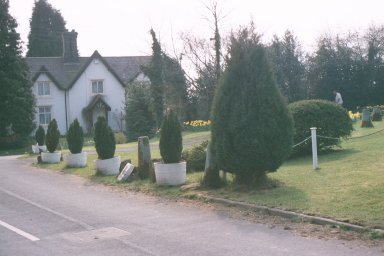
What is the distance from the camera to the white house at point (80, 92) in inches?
2055

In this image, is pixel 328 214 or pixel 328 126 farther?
pixel 328 126

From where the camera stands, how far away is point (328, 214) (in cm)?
870

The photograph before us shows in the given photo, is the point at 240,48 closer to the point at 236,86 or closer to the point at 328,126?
the point at 236,86

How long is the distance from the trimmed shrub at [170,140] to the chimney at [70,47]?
4350 centimetres

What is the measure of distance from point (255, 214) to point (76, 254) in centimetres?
368

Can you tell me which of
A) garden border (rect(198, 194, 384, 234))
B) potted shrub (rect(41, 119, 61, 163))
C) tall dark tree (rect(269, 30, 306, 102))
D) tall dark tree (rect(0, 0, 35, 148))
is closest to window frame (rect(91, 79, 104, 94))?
tall dark tree (rect(0, 0, 35, 148))

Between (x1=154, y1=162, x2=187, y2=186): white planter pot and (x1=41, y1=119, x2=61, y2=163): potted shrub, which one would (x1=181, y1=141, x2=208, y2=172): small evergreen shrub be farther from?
(x1=41, y1=119, x2=61, y2=163): potted shrub

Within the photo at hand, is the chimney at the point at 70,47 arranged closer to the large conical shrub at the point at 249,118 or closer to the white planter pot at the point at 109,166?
the white planter pot at the point at 109,166

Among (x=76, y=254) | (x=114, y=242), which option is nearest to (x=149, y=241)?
(x=114, y=242)

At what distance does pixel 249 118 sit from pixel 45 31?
6783 centimetres

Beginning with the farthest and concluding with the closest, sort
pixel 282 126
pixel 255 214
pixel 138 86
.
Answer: pixel 138 86
pixel 282 126
pixel 255 214

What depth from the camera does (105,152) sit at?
17.4 meters

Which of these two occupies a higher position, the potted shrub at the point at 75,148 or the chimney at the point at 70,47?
the chimney at the point at 70,47

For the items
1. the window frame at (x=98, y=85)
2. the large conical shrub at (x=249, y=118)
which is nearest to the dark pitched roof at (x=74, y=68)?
the window frame at (x=98, y=85)
